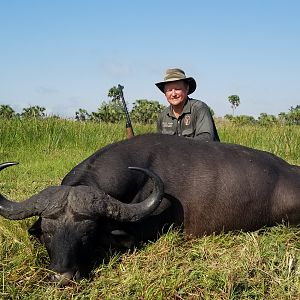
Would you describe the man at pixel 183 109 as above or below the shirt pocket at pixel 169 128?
above

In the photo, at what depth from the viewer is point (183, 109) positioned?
6516 mm

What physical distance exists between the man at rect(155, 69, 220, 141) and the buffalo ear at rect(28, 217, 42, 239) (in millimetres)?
2898

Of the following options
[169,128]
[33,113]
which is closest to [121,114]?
[33,113]

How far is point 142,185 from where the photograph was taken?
433 cm

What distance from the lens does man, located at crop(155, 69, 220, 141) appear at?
248 inches

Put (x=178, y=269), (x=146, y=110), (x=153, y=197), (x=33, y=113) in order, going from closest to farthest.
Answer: (x=178, y=269) → (x=153, y=197) → (x=33, y=113) → (x=146, y=110)

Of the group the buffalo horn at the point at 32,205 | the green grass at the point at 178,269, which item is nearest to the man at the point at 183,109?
the green grass at the point at 178,269

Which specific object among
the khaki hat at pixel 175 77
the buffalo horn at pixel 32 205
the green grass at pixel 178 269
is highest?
the khaki hat at pixel 175 77

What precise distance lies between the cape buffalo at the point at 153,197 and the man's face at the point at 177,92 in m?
1.52

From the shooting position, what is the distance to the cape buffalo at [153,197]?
360cm

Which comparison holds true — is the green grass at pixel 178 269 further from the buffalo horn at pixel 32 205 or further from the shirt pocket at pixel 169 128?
the shirt pocket at pixel 169 128

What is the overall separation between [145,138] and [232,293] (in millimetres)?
2146

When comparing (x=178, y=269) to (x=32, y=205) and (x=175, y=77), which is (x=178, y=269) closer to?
(x=32, y=205)

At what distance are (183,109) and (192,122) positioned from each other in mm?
228
